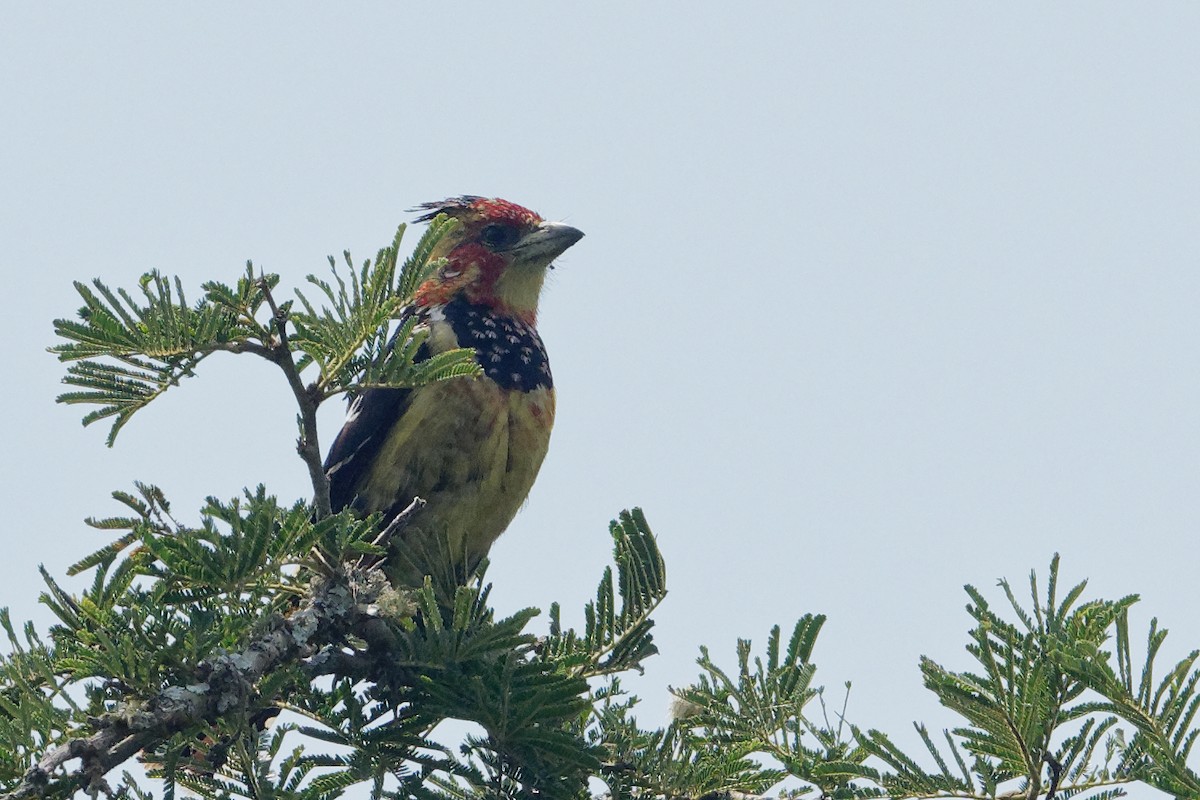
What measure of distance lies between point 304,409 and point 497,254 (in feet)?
7.88

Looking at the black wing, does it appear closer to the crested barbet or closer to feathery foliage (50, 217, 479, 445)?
the crested barbet

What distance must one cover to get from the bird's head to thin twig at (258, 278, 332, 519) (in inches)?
80.9

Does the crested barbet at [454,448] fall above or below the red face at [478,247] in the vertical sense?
below

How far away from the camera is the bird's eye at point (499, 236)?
18.1ft

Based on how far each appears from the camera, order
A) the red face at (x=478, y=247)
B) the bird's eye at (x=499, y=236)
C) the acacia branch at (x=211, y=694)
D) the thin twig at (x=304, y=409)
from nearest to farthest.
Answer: the acacia branch at (x=211, y=694) < the thin twig at (x=304, y=409) < the red face at (x=478, y=247) < the bird's eye at (x=499, y=236)

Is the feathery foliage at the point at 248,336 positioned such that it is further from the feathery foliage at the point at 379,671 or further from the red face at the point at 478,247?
the red face at the point at 478,247

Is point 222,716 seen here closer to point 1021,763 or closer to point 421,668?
point 421,668

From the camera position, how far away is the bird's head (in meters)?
5.33

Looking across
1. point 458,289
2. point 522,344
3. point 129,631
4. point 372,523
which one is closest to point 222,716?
point 129,631

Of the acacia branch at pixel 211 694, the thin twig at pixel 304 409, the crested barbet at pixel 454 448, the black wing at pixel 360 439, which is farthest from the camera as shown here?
the black wing at pixel 360 439

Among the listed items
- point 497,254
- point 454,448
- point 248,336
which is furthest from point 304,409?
point 497,254

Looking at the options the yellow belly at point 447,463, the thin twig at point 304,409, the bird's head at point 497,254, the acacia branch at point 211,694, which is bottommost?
the acacia branch at point 211,694

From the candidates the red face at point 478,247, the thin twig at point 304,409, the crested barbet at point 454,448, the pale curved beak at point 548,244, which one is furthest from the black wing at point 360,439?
the thin twig at point 304,409

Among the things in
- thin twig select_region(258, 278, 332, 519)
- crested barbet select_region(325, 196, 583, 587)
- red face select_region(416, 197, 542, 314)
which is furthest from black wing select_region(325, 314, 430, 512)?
thin twig select_region(258, 278, 332, 519)
